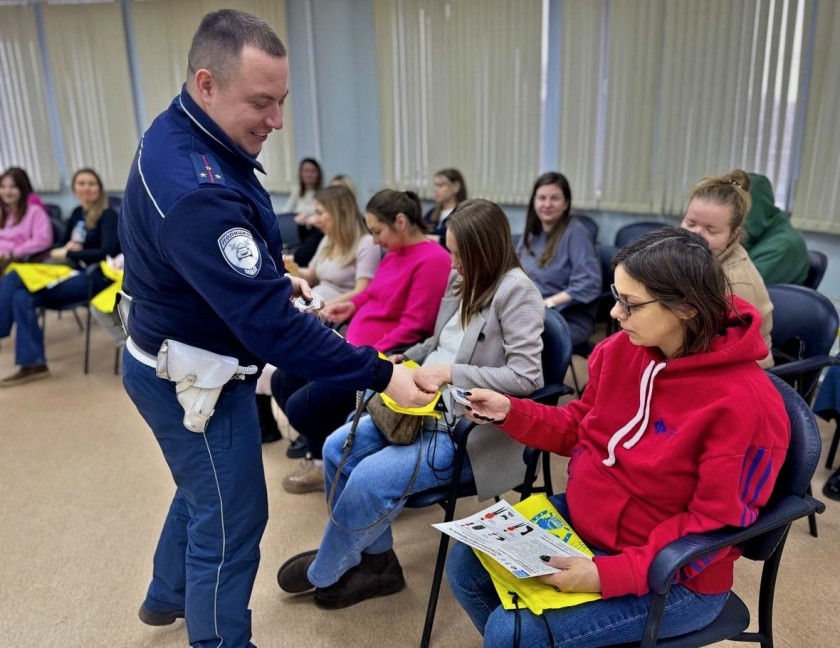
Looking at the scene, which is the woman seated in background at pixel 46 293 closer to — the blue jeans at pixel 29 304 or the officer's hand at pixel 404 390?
the blue jeans at pixel 29 304

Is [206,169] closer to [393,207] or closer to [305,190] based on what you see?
[393,207]

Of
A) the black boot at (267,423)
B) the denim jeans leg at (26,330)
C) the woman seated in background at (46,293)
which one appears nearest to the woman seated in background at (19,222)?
the woman seated in background at (46,293)

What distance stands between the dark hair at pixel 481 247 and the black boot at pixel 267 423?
146 cm

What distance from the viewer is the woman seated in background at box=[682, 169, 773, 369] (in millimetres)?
2145

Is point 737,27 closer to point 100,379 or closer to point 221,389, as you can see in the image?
point 221,389

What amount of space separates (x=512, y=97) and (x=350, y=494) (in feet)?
12.3

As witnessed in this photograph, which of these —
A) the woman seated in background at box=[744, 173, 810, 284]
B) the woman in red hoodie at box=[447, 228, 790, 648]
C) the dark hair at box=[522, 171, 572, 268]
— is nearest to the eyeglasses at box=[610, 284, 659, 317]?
the woman in red hoodie at box=[447, 228, 790, 648]

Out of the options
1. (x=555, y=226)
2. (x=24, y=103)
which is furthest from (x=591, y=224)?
(x=24, y=103)

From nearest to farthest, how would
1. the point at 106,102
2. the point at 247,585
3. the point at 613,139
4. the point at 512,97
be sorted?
the point at 247,585, the point at 613,139, the point at 512,97, the point at 106,102

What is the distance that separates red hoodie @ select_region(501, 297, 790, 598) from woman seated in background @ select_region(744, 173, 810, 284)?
1776 mm

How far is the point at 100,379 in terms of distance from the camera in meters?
3.97

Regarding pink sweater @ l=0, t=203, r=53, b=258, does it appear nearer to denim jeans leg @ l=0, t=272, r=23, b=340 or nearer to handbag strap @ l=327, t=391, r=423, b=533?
denim jeans leg @ l=0, t=272, r=23, b=340

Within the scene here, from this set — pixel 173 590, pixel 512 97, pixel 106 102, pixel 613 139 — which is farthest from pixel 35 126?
pixel 173 590

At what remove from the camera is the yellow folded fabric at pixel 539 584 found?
1.19 m
